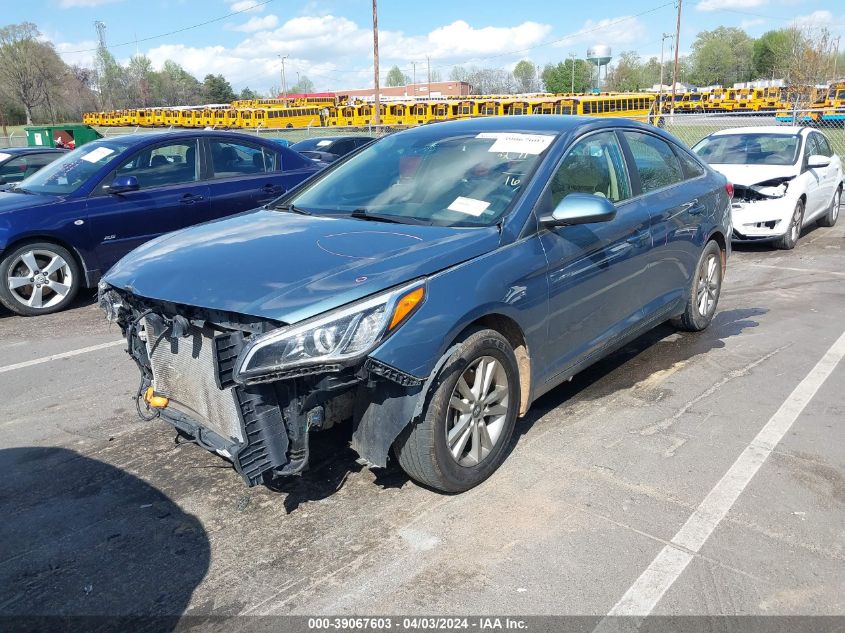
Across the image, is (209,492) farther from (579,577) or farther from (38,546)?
(579,577)

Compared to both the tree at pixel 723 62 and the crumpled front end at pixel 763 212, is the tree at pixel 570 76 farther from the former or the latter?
the crumpled front end at pixel 763 212

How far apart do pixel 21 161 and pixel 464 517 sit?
33.6 feet

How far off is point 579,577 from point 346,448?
1523 mm

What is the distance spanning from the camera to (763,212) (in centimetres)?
961

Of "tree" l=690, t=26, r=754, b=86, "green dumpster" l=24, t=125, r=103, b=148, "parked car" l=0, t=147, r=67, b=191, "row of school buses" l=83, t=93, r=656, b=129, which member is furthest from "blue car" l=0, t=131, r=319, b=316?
"tree" l=690, t=26, r=754, b=86

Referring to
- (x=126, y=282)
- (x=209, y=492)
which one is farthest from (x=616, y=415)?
(x=126, y=282)

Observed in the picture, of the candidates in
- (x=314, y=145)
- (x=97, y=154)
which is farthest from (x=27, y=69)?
(x=97, y=154)

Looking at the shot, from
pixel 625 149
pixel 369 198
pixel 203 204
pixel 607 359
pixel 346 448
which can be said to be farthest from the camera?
pixel 203 204

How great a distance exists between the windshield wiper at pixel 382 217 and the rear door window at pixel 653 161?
1.91 m

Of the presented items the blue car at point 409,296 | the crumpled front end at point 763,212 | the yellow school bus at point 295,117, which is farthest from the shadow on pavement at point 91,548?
the yellow school bus at point 295,117

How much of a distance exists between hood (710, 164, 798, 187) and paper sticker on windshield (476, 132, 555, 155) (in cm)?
683

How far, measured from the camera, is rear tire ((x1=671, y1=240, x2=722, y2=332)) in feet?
18.7

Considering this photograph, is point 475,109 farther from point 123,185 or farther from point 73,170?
point 123,185

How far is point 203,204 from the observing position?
7773mm
